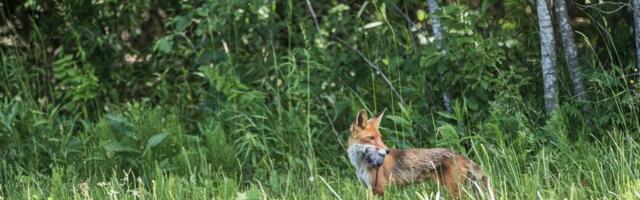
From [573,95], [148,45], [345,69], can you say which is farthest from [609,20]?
[148,45]

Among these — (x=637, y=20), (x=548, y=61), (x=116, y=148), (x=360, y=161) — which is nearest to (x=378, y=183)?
(x=360, y=161)

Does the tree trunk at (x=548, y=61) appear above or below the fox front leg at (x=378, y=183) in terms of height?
above

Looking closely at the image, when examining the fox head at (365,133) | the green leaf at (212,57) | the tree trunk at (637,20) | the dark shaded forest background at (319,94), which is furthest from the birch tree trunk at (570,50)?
the green leaf at (212,57)

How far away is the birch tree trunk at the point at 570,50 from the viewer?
25.9 ft

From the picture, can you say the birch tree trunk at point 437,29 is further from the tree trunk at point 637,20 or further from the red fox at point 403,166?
the red fox at point 403,166

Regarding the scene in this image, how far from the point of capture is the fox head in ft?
21.4

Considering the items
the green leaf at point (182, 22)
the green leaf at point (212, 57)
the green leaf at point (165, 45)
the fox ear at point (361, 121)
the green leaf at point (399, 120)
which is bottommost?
the green leaf at point (399, 120)

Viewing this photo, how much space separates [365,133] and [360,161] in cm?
17

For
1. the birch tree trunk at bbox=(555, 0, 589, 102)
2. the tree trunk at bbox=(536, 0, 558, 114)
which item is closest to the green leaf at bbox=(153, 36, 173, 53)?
the tree trunk at bbox=(536, 0, 558, 114)

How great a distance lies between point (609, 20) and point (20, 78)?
5.09 meters

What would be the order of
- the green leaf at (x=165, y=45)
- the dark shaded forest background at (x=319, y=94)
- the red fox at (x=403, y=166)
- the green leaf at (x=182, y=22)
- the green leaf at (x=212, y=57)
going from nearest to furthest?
1. the red fox at (x=403, y=166)
2. the dark shaded forest background at (x=319, y=94)
3. the green leaf at (x=182, y=22)
4. the green leaf at (x=165, y=45)
5. the green leaf at (x=212, y=57)

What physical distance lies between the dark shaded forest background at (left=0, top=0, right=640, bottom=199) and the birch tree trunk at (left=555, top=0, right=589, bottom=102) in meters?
0.07

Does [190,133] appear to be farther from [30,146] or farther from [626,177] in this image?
[626,177]

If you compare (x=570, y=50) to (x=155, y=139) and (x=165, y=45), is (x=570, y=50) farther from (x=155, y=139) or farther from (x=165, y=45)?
(x=165, y=45)
